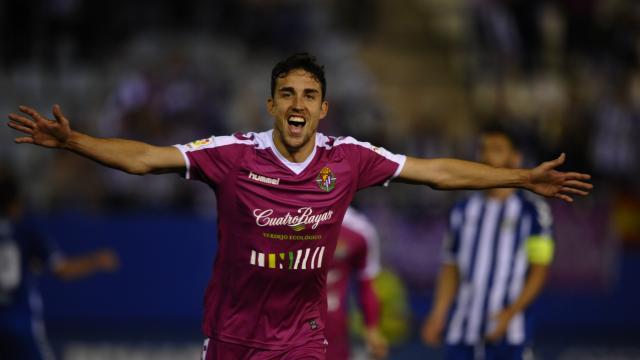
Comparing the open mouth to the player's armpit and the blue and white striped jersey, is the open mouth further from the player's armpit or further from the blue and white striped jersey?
the blue and white striped jersey

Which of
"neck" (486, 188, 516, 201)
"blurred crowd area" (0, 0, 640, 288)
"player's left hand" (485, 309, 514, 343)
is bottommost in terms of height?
"player's left hand" (485, 309, 514, 343)

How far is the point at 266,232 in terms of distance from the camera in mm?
5914

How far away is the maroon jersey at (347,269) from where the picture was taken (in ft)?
28.0

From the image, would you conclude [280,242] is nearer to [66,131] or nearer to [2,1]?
[66,131]

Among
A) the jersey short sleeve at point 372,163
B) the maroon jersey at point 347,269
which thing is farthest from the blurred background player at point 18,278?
the jersey short sleeve at point 372,163

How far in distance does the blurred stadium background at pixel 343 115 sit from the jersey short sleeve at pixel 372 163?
6713 mm

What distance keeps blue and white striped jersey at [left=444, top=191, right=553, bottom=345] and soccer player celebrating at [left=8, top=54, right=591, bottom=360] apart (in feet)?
6.57

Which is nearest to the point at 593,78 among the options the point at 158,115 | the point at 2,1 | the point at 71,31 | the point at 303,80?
the point at 158,115

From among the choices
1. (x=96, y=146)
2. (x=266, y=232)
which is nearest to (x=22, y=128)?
(x=96, y=146)

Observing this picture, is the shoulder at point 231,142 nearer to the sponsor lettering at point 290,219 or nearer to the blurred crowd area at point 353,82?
the sponsor lettering at point 290,219

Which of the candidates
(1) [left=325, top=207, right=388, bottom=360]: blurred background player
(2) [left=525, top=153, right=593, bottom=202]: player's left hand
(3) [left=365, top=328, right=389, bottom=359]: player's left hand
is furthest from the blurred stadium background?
(2) [left=525, top=153, right=593, bottom=202]: player's left hand

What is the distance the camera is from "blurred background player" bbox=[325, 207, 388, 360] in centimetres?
851

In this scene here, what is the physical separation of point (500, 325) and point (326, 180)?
233 cm

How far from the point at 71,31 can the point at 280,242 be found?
35.1 feet
